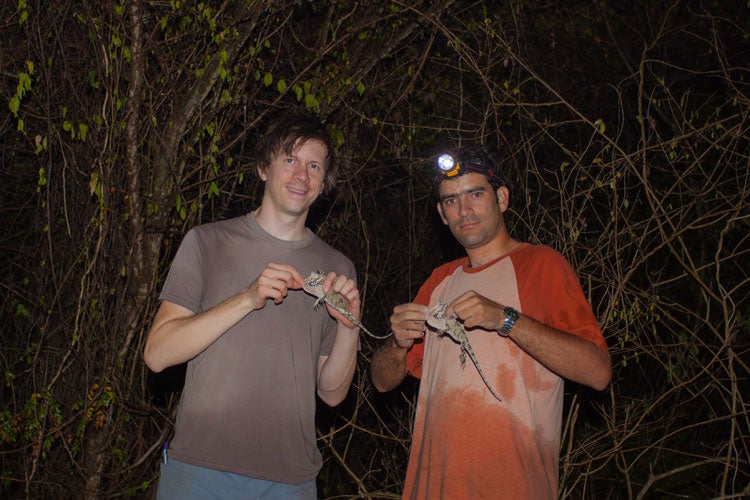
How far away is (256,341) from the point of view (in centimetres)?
252

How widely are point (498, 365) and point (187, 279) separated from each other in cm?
125

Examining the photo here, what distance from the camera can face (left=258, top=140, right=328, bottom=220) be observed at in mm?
2678

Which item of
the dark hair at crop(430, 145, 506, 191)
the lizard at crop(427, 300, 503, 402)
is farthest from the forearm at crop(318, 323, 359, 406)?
the dark hair at crop(430, 145, 506, 191)

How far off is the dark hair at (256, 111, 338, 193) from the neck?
9.0 inches

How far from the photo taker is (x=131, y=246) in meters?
4.08

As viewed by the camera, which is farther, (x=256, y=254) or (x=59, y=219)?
(x=59, y=219)

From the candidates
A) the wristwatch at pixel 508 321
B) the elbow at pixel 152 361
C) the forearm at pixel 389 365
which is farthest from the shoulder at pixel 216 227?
the wristwatch at pixel 508 321

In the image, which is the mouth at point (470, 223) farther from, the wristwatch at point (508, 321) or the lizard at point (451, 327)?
the wristwatch at point (508, 321)

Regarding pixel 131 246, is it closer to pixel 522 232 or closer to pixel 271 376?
pixel 271 376

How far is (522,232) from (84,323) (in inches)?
122

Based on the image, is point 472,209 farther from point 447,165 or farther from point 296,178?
point 296,178

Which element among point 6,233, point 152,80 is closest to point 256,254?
point 152,80

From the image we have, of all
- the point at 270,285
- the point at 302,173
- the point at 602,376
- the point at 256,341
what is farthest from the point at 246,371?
the point at 602,376

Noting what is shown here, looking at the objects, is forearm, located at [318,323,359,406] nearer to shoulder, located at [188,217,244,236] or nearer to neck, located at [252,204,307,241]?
neck, located at [252,204,307,241]
